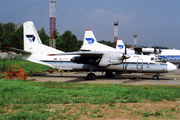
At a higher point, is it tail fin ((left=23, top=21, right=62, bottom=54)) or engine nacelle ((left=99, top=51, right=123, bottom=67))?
tail fin ((left=23, top=21, right=62, bottom=54))

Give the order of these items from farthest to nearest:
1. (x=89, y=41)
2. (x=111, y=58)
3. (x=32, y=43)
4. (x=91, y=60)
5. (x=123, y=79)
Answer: (x=89, y=41), (x=32, y=43), (x=123, y=79), (x=91, y=60), (x=111, y=58)

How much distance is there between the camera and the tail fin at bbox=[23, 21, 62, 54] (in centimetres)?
2255

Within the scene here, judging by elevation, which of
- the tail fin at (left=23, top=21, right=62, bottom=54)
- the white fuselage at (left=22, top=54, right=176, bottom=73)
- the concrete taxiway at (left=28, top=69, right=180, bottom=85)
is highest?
the tail fin at (left=23, top=21, right=62, bottom=54)

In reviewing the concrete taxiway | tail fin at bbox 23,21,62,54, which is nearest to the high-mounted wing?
the concrete taxiway

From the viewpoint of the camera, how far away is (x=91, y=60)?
64.8 ft

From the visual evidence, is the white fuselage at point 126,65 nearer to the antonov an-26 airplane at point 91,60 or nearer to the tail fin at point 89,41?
the antonov an-26 airplane at point 91,60

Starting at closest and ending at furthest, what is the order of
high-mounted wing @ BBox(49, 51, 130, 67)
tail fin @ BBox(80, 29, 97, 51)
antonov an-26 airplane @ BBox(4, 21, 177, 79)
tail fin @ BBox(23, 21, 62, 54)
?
high-mounted wing @ BBox(49, 51, 130, 67), antonov an-26 airplane @ BBox(4, 21, 177, 79), tail fin @ BBox(23, 21, 62, 54), tail fin @ BBox(80, 29, 97, 51)

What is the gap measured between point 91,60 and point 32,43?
28.7ft

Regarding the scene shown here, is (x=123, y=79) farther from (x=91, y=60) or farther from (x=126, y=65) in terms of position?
(x=91, y=60)

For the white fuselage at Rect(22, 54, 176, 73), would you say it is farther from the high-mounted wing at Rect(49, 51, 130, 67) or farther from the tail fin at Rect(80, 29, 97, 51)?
the tail fin at Rect(80, 29, 97, 51)

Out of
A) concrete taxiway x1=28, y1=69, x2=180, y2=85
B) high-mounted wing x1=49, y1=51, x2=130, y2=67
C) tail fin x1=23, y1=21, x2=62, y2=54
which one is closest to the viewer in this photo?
concrete taxiway x1=28, y1=69, x2=180, y2=85

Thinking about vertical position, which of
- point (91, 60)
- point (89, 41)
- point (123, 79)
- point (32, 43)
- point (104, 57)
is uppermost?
point (89, 41)

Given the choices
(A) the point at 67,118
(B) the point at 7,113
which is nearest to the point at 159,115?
(A) the point at 67,118

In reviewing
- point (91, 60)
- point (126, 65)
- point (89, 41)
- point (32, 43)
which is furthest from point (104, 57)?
point (89, 41)
